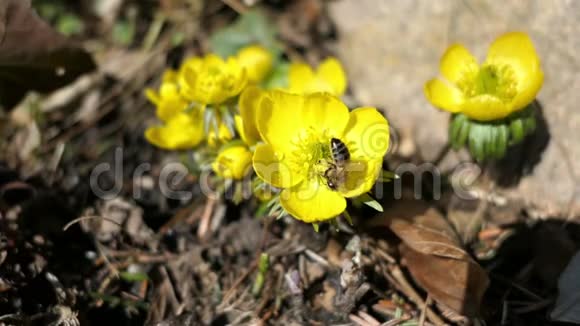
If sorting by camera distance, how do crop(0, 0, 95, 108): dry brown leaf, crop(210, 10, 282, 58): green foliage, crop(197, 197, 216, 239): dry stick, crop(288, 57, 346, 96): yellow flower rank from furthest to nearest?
1. crop(210, 10, 282, 58): green foliage
2. crop(0, 0, 95, 108): dry brown leaf
3. crop(288, 57, 346, 96): yellow flower
4. crop(197, 197, 216, 239): dry stick

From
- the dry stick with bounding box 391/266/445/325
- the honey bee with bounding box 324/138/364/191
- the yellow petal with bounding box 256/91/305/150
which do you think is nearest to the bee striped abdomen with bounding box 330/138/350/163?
the honey bee with bounding box 324/138/364/191

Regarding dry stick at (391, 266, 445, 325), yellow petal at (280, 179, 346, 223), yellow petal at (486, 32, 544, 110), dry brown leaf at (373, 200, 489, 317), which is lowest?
dry stick at (391, 266, 445, 325)

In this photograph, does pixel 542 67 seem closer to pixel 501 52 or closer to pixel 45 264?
pixel 501 52

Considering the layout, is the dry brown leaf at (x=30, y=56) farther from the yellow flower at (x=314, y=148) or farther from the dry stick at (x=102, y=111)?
the yellow flower at (x=314, y=148)

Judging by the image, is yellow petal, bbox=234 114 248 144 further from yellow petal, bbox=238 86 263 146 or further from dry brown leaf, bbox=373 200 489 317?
dry brown leaf, bbox=373 200 489 317

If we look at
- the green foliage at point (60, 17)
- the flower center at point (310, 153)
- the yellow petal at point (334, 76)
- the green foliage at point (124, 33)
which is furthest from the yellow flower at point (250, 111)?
the green foliage at point (60, 17)

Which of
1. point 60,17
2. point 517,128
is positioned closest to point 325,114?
point 517,128

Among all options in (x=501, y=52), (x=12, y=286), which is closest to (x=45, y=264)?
(x=12, y=286)
